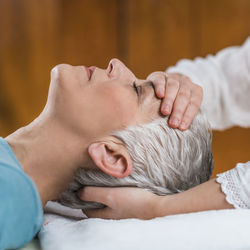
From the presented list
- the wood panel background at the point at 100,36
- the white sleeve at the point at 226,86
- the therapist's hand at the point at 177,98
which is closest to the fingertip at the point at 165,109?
the therapist's hand at the point at 177,98

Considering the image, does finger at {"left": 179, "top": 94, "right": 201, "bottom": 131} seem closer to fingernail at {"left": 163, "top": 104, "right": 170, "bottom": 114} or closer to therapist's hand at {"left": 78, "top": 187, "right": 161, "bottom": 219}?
fingernail at {"left": 163, "top": 104, "right": 170, "bottom": 114}

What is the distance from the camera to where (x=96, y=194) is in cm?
109

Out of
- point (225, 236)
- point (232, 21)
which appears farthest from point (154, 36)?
point (225, 236)

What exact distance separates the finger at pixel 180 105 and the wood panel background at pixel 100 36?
181 centimetres

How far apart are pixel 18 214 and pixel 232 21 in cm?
241

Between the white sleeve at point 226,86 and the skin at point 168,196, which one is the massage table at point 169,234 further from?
the white sleeve at point 226,86

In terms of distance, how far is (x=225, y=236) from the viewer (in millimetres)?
866

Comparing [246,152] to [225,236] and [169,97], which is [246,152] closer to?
[169,97]

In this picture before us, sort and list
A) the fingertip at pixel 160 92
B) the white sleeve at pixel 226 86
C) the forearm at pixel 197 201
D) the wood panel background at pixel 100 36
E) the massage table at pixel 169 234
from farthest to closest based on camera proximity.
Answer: the wood panel background at pixel 100 36 → the white sleeve at pixel 226 86 → the fingertip at pixel 160 92 → the forearm at pixel 197 201 → the massage table at pixel 169 234

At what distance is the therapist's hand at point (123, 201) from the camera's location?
1.03 m

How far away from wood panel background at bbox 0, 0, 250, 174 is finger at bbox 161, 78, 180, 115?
5.96ft

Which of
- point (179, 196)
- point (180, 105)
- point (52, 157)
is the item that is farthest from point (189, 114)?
point (52, 157)

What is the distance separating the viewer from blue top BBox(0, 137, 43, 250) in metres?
0.93

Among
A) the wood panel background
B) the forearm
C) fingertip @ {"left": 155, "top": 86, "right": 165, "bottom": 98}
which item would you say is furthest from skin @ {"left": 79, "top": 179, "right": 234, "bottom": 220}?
the wood panel background
